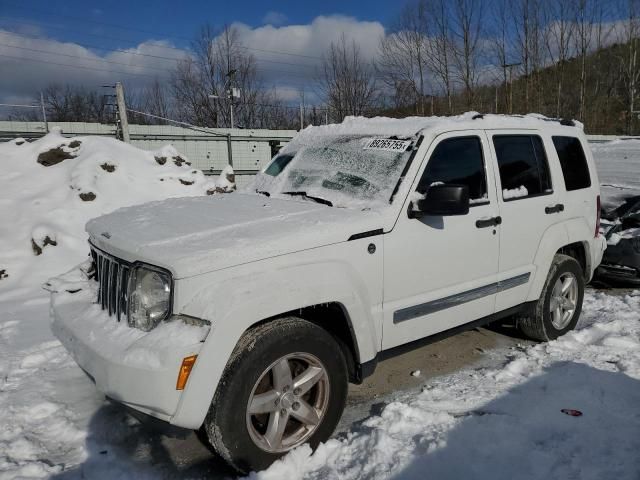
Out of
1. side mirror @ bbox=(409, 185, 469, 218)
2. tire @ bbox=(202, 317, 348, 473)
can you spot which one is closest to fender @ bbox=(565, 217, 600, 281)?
side mirror @ bbox=(409, 185, 469, 218)

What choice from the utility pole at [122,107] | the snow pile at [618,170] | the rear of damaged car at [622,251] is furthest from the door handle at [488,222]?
the utility pole at [122,107]

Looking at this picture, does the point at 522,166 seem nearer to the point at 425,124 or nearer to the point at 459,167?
the point at 459,167

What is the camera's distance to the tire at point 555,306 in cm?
438

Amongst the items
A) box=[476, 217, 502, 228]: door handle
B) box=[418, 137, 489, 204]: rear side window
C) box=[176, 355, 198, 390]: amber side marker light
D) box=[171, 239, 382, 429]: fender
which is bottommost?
box=[176, 355, 198, 390]: amber side marker light

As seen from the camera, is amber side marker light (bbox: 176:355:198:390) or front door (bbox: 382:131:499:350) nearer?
amber side marker light (bbox: 176:355:198:390)

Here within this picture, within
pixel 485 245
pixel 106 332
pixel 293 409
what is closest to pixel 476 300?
pixel 485 245

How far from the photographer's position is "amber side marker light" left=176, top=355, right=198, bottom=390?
2.27 metres

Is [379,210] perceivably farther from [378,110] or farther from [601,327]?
[378,110]

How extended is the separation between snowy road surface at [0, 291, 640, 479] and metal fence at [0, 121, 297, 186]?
13.0 metres

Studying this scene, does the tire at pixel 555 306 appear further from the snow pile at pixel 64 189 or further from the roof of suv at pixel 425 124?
the snow pile at pixel 64 189

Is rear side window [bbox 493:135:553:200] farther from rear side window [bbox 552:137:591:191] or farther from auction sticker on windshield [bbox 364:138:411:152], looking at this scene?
auction sticker on windshield [bbox 364:138:411:152]

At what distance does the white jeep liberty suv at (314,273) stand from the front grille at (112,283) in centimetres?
1

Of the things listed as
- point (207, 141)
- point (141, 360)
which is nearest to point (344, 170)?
point (141, 360)

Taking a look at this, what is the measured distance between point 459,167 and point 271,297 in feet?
6.13
